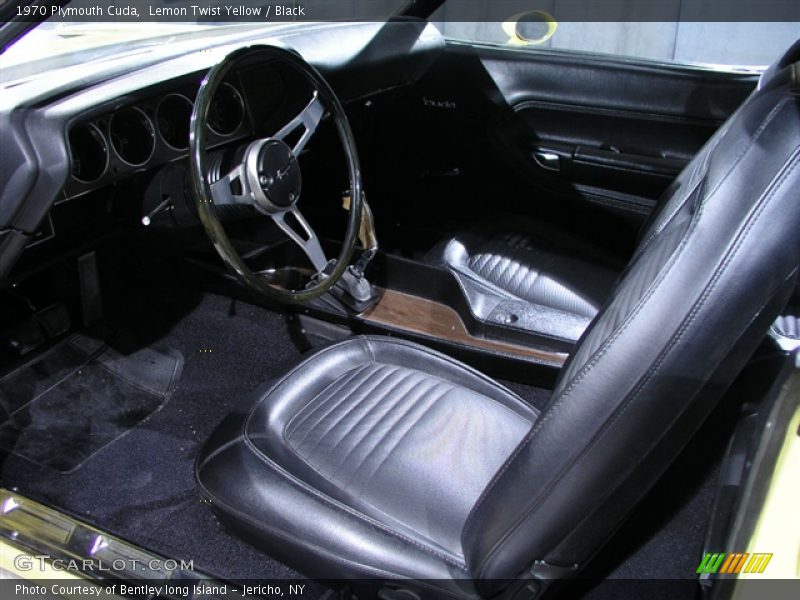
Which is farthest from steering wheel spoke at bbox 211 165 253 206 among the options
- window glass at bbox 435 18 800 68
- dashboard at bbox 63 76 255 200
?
window glass at bbox 435 18 800 68

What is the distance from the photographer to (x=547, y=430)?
0.76 meters

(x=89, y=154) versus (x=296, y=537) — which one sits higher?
(x=89, y=154)

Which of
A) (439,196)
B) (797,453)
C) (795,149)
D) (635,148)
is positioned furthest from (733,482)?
(439,196)

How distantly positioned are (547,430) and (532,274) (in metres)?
1.28

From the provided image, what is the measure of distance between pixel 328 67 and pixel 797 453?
1.53 metres

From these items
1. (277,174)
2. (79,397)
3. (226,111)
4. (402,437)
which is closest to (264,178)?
(277,174)

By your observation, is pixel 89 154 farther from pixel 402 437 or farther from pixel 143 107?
pixel 402 437

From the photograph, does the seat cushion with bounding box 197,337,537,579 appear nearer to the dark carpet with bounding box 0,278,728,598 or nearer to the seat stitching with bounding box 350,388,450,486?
the seat stitching with bounding box 350,388,450,486

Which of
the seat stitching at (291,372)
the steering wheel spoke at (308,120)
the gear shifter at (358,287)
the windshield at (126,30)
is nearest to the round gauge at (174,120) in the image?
the windshield at (126,30)

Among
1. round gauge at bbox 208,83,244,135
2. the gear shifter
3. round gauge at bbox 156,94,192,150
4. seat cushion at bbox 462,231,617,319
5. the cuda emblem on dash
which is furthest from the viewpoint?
the cuda emblem on dash

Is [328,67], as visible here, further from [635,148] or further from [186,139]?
[635,148]

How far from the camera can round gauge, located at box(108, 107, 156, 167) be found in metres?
1.59

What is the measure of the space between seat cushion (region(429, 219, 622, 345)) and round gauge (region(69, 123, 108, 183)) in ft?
3.11

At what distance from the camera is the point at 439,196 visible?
2.41 meters
